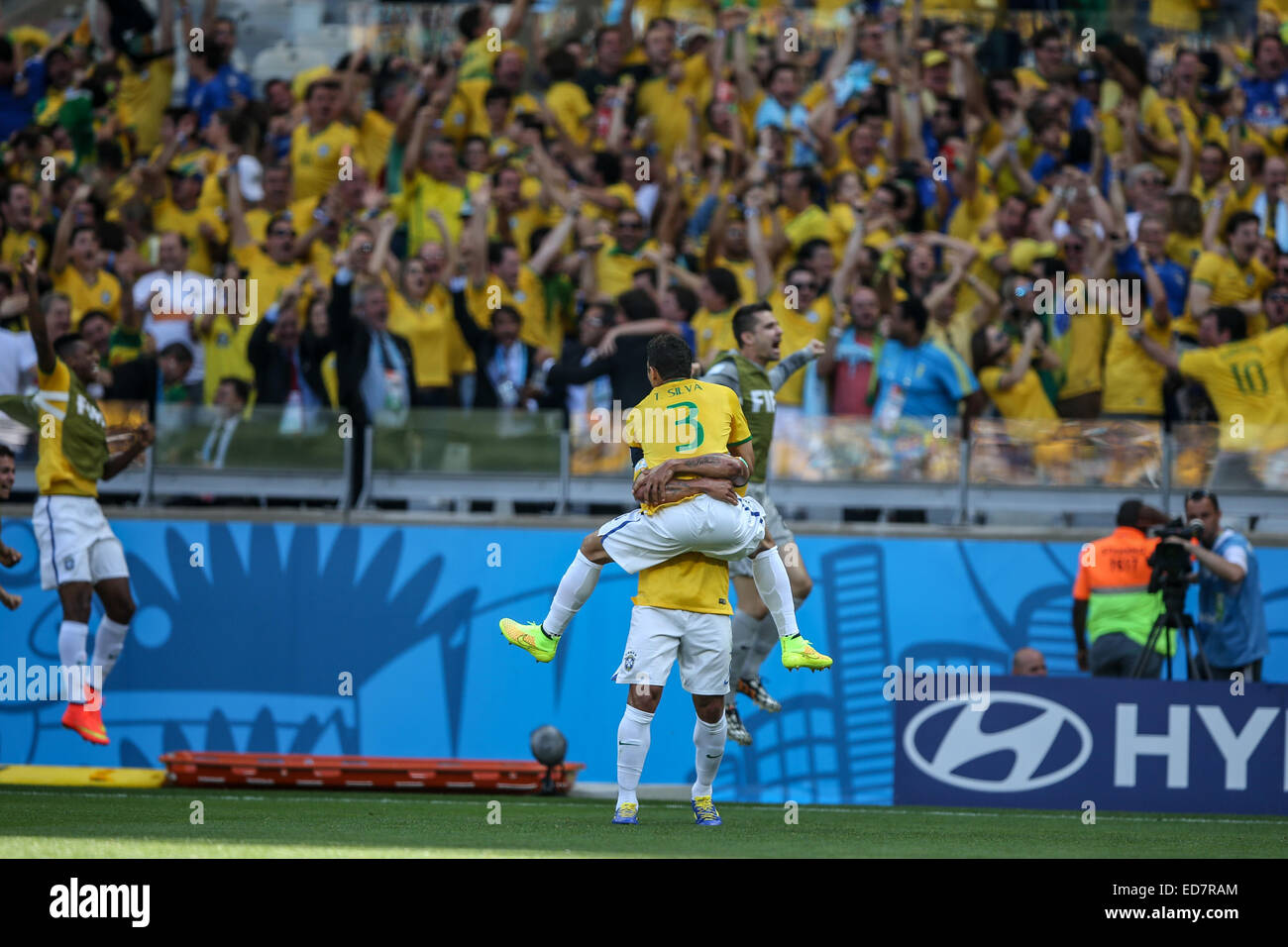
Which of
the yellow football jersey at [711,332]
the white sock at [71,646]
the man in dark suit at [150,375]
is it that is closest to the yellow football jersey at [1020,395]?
the yellow football jersey at [711,332]

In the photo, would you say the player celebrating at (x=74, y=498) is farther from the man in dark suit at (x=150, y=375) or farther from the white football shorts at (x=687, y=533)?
the white football shorts at (x=687, y=533)

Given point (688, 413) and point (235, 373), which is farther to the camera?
point (235, 373)

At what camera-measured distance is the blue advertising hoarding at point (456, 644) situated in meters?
14.1

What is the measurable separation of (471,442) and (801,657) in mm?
5757

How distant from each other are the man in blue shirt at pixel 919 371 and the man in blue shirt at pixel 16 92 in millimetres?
9753

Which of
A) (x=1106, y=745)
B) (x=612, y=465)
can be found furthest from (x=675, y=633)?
(x=612, y=465)

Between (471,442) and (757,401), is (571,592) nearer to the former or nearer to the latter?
(757,401)

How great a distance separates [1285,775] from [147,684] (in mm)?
8775

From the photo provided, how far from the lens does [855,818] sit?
34.3ft

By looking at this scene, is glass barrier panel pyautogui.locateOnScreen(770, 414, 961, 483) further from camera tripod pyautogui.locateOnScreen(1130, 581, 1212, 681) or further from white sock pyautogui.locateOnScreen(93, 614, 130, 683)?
white sock pyautogui.locateOnScreen(93, 614, 130, 683)

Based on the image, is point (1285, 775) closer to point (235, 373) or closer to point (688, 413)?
point (688, 413)

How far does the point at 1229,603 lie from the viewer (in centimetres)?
1259

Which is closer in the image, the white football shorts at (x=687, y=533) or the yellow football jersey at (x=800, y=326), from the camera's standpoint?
the white football shorts at (x=687, y=533)
